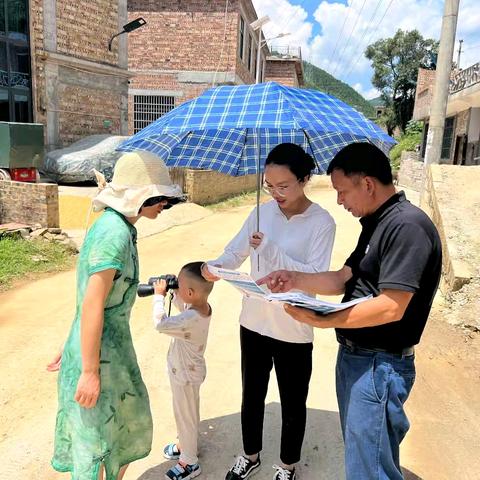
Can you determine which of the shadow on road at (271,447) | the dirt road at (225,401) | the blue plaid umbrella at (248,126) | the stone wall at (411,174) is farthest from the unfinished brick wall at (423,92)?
the shadow on road at (271,447)

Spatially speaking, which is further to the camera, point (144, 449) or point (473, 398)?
point (473, 398)

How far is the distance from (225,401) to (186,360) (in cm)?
122

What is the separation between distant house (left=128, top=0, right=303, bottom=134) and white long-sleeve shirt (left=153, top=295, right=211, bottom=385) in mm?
20342

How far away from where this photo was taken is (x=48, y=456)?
298 cm

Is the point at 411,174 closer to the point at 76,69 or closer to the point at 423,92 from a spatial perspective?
the point at 423,92

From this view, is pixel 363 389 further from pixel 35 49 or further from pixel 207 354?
pixel 35 49

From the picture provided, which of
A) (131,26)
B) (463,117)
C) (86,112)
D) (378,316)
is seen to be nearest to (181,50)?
(131,26)

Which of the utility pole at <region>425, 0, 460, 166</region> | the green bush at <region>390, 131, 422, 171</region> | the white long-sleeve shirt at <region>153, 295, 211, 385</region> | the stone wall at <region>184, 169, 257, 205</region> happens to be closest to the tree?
the green bush at <region>390, 131, 422, 171</region>

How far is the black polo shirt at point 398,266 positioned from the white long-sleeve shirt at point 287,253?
0.47 meters

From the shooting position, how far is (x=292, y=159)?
92.9 inches

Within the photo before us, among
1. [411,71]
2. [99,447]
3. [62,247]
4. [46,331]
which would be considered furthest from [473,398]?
[411,71]

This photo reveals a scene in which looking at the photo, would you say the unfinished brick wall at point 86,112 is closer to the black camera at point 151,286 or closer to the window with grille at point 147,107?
the window with grille at point 147,107

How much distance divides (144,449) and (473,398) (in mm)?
2885

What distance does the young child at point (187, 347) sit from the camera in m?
2.53
